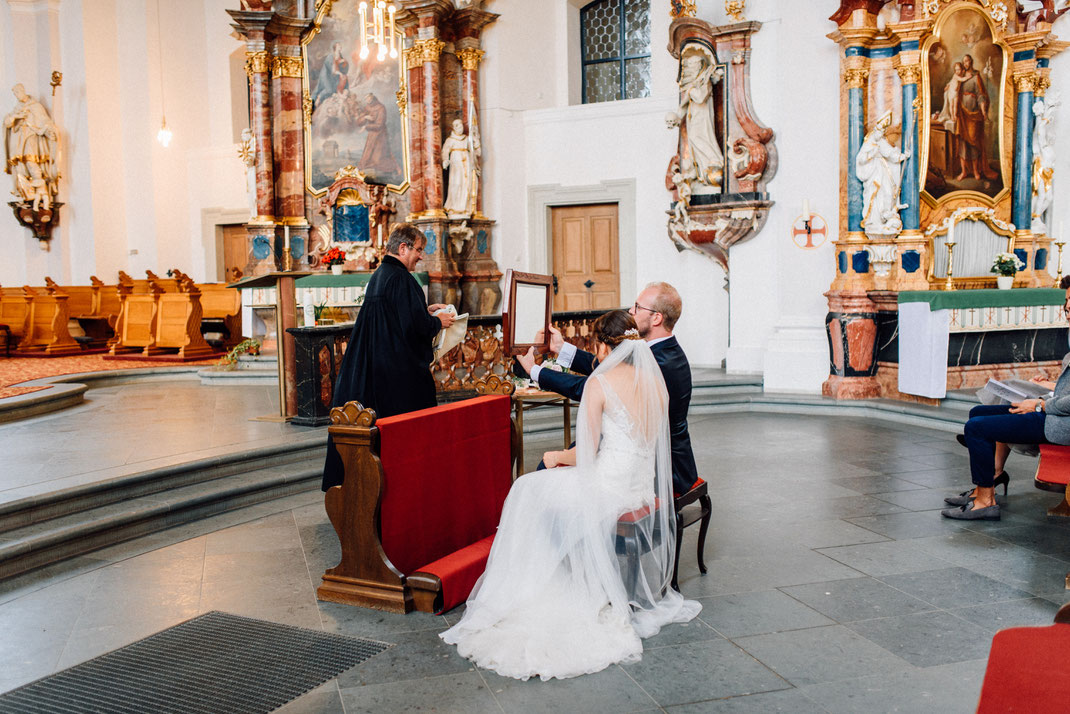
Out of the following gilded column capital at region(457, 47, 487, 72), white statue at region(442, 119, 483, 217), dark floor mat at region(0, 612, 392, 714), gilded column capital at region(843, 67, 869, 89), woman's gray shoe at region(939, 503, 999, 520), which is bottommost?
dark floor mat at region(0, 612, 392, 714)

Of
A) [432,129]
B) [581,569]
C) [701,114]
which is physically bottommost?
[581,569]

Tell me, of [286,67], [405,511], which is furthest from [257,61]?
[405,511]

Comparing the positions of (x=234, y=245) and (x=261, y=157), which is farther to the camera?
(x=234, y=245)

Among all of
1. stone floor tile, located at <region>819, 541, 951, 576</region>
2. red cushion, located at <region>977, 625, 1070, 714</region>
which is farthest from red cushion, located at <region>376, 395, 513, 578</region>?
red cushion, located at <region>977, 625, 1070, 714</region>

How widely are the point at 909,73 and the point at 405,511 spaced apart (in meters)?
8.01

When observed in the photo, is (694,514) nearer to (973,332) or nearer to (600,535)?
(600,535)

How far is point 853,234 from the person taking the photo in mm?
9797

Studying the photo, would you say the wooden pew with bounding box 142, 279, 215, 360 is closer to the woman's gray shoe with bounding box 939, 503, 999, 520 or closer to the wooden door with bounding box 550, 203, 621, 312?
the wooden door with bounding box 550, 203, 621, 312

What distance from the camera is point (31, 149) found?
639 inches

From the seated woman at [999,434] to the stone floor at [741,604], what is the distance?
17 centimetres

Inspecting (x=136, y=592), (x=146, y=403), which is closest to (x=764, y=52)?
(x=146, y=403)

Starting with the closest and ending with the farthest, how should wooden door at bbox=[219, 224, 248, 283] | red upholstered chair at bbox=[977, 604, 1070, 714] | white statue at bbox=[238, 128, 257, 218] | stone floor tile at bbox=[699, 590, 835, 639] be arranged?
red upholstered chair at bbox=[977, 604, 1070, 714], stone floor tile at bbox=[699, 590, 835, 639], white statue at bbox=[238, 128, 257, 218], wooden door at bbox=[219, 224, 248, 283]

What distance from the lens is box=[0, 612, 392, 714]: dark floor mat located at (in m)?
3.13

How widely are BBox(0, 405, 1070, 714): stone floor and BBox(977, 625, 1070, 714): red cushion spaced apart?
897 mm
